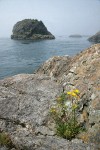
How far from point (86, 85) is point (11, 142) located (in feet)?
12.8

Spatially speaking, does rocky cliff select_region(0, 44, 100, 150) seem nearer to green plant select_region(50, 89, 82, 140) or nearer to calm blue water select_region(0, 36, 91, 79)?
green plant select_region(50, 89, 82, 140)

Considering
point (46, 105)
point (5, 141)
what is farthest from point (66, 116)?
point (5, 141)

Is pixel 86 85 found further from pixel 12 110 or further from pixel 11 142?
pixel 11 142

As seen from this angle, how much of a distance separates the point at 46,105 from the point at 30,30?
148507mm

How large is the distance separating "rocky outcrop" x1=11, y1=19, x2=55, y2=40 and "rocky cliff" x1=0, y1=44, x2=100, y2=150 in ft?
434

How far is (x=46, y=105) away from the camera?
1036cm

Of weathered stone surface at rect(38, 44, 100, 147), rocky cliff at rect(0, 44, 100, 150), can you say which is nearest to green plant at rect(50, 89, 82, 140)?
rocky cliff at rect(0, 44, 100, 150)

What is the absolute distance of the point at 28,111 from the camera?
1002 cm

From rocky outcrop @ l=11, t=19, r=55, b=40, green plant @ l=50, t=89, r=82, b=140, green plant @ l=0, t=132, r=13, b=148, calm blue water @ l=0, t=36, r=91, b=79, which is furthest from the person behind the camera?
rocky outcrop @ l=11, t=19, r=55, b=40

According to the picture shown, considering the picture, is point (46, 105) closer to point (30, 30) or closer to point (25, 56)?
point (25, 56)

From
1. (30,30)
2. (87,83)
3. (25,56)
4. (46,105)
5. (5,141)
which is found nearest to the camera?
(5,141)

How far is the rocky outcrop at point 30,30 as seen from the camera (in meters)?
148

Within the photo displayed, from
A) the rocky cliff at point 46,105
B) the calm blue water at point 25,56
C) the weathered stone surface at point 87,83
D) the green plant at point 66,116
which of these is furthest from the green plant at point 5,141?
the calm blue water at point 25,56

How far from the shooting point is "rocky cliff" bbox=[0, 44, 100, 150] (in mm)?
8430
